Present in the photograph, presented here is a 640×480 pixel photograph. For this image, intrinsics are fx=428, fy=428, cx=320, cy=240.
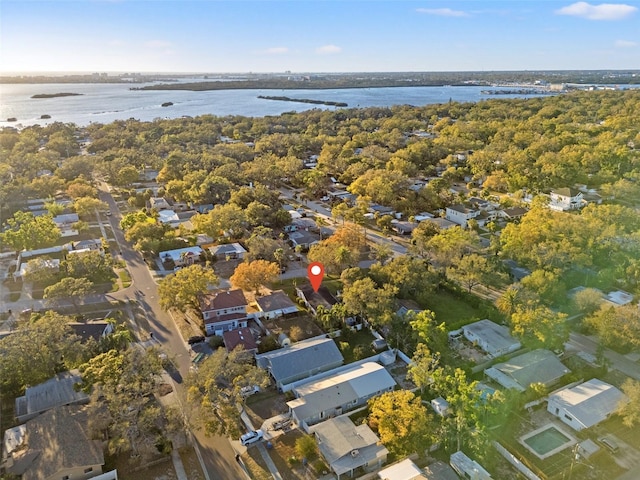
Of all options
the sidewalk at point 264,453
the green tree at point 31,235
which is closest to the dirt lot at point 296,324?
the sidewalk at point 264,453

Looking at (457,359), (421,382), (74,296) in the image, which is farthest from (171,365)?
(457,359)

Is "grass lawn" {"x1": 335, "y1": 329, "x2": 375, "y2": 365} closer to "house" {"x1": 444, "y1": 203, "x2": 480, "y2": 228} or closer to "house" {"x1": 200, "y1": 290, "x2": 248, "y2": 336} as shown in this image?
"house" {"x1": 200, "y1": 290, "x2": 248, "y2": 336}

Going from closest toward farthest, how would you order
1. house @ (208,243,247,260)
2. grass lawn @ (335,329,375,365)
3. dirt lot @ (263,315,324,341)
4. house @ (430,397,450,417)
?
house @ (430,397,450,417)
grass lawn @ (335,329,375,365)
dirt lot @ (263,315,324,341)
house @ (208,243,247,260)

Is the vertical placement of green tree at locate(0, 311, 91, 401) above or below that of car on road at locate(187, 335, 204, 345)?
above

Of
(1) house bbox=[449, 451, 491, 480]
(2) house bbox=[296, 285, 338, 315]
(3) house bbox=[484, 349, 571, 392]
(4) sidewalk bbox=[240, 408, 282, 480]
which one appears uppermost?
(2) house bbox=[296, 285, 338, 315]

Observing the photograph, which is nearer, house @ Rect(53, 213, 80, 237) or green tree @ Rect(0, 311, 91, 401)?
green tree @ Rect(0, 311, 91, 401)

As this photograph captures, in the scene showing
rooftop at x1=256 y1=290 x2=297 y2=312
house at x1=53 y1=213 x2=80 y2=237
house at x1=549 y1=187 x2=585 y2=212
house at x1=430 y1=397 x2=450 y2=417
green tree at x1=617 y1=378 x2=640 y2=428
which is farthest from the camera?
house at x1=549 y1=187 x2=585 y2=212

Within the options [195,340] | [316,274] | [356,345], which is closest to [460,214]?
[316,274]

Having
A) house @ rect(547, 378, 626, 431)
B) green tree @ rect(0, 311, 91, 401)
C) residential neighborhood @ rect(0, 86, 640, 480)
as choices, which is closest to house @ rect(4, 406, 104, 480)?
residential neighborhood @ rect(0, 86, 640, 480)
